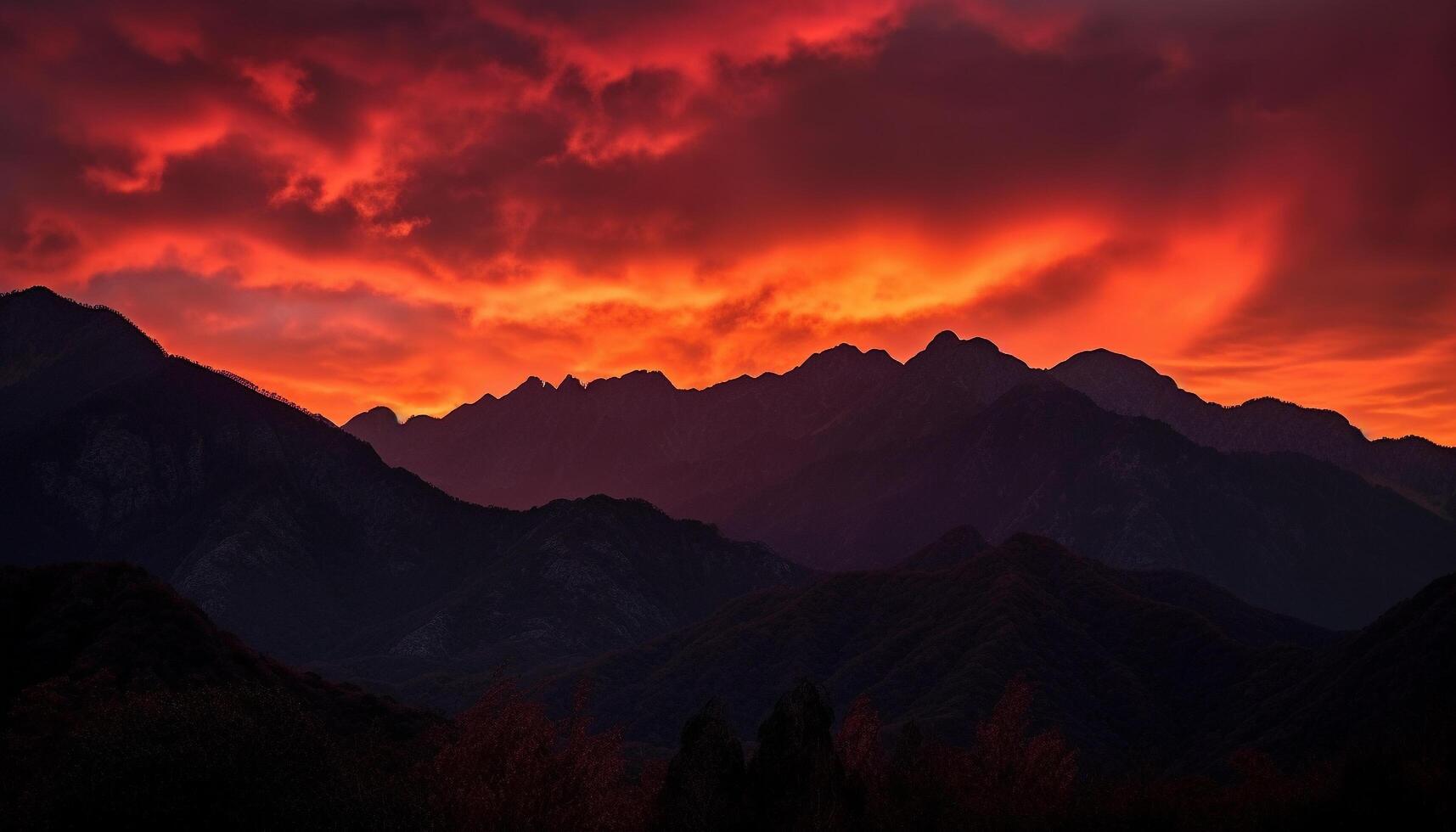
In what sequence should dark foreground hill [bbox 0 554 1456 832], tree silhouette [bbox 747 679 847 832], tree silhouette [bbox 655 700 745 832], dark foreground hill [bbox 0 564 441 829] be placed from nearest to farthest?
1. dark foreground hill [bbox 0 564 441 829]
2. dark foreground hill [bbox 0 554 1456 832]
3. tree silhouette [bbox 655 700 745 832]
4. tree silhouette [bbox 747 679 847 832]

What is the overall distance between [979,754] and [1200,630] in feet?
375

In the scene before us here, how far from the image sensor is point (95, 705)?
3113 inches

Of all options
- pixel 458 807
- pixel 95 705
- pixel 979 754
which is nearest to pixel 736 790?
pixel 458 807

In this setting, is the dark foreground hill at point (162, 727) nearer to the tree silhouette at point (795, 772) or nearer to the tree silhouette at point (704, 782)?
the tree silhouette at point (704, 782)

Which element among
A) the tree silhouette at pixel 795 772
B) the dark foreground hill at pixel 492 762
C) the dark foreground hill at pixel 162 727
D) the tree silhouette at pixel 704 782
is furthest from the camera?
the tree silhouette at pixel 795 772

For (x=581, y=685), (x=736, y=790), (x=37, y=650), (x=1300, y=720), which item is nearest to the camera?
(x=581, y=685)

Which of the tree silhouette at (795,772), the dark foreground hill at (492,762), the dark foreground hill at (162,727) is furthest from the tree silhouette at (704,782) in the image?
the dark foreground hill at (162,727)

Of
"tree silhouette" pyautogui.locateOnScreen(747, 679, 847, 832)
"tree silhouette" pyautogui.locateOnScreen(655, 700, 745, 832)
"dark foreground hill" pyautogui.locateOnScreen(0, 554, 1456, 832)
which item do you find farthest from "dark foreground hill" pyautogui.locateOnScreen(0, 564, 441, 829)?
"tree silhouette" pyautogui.locateOnScreen(747, 679, 847, 832)

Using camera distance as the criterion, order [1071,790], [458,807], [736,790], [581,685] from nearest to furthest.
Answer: [458,807] < [581,685] < [736,790] < [1071,790]

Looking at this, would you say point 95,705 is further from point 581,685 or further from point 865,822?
point 865,822

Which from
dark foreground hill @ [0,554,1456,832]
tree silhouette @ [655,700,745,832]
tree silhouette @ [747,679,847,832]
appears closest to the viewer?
dark foreground hill @ [0,554,1456,832]

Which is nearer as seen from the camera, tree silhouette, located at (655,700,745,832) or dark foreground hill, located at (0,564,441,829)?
dark foreground hill, located at (0,564,441,829)

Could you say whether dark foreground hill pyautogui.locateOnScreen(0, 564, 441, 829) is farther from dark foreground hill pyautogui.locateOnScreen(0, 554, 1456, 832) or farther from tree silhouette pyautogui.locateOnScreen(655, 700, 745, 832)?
tree silhouette pyautogui.locateOnScreen(655, 700, 745, 832)

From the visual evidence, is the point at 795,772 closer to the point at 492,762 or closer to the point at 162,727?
the point at 492,762
